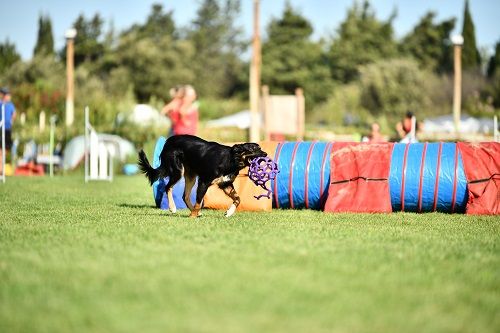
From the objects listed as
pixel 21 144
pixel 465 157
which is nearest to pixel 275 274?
pixel 465 157

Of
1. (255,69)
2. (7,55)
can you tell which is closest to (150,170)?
(255,69)

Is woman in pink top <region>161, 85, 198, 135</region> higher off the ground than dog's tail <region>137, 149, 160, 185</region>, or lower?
higher

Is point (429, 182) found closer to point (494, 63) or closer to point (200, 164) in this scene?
point (200, 164)

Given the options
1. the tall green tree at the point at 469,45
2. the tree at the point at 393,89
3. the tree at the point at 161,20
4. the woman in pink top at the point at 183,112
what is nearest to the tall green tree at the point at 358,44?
the tall green tree at the point at 469,45

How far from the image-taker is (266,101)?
29.2 m

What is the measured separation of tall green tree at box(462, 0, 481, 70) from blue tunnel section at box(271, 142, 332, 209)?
176 ft

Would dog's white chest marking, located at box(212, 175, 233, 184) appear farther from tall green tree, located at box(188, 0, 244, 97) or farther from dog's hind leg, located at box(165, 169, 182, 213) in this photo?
tall green tree, located at box(188, 0, 244, 97)

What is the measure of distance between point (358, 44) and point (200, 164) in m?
60.9

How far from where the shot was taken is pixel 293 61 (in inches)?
2667

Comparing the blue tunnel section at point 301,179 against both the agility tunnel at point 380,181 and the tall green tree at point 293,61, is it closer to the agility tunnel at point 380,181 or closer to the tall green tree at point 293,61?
the agility tunnel at point 380,181

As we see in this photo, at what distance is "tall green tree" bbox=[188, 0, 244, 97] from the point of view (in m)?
72.2

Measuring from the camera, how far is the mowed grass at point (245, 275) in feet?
13.4

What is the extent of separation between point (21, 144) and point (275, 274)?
1951cm

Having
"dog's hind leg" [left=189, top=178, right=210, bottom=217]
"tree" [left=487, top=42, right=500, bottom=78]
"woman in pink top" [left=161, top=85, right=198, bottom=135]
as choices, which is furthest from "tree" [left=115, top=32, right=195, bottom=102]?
"dog's hind leg" [left=189, top=178, right=210, bottom=217]
